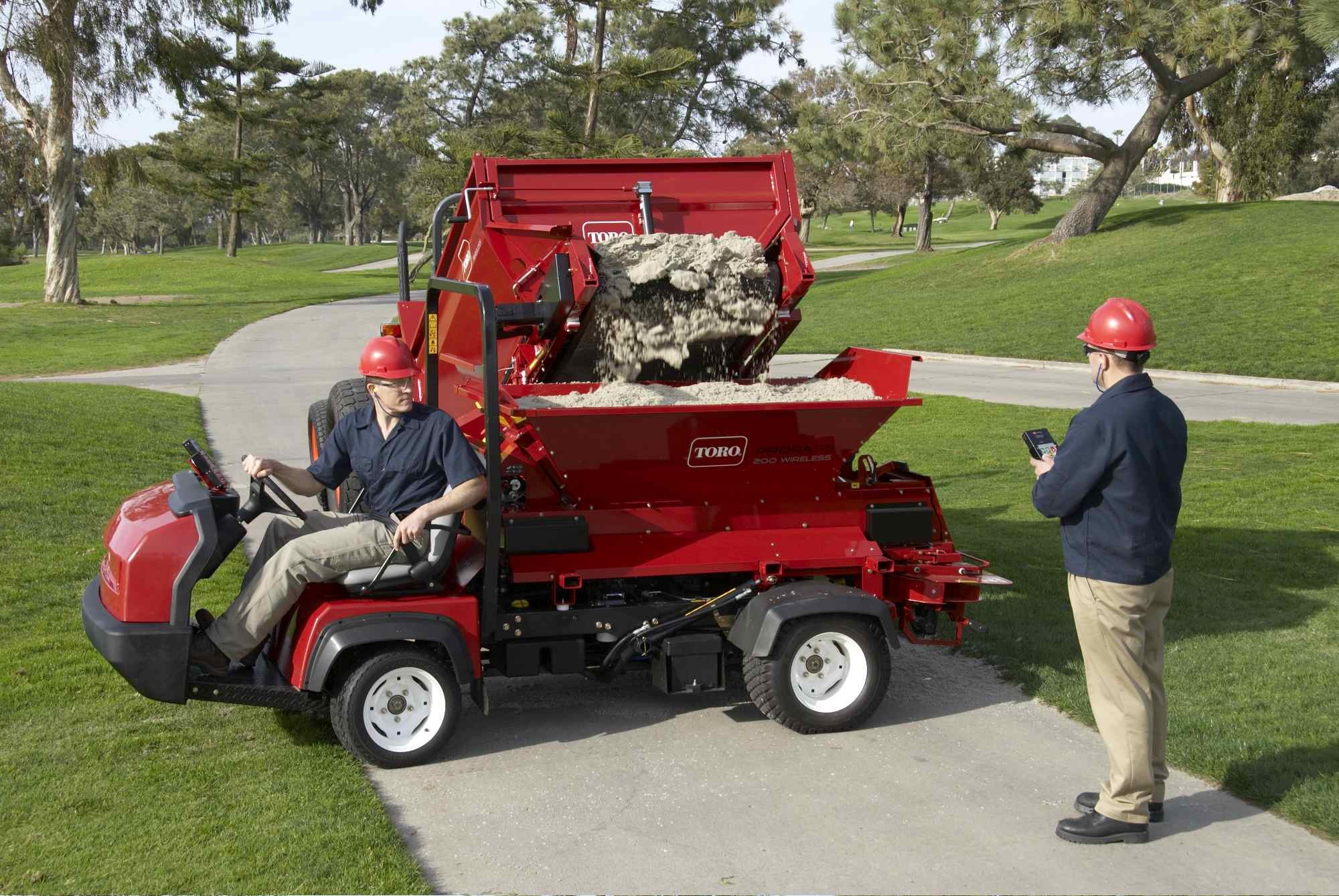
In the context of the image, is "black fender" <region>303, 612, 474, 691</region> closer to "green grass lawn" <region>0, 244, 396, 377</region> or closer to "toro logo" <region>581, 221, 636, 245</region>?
"toro logo" <region>581, 221, 636, 245</region>

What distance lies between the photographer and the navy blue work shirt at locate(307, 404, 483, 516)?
5.45 metres

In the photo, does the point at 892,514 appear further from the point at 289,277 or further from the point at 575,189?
the point at 289,277

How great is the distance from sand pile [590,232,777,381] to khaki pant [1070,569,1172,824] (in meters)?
2.74

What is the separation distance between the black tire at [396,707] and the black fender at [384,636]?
0.29 ft

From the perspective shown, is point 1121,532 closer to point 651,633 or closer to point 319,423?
point 651,633

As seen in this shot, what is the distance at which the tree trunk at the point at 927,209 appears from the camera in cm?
5340

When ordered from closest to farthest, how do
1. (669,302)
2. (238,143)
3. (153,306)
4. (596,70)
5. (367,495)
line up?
1. (367,495)
2. (669,302)
3. (153,306)
4. (596,70)
5. (238,143)

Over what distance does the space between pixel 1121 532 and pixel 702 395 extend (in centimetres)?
228

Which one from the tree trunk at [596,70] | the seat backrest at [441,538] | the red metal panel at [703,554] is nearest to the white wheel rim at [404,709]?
the seat backrest at [441,538]

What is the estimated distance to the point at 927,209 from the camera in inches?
2178

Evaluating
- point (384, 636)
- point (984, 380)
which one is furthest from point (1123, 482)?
point (984, 380)

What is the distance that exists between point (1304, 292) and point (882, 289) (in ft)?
44.9

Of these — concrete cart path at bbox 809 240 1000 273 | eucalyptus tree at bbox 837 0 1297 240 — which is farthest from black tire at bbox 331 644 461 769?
concrete cart path at bbox 809 240 1000 273

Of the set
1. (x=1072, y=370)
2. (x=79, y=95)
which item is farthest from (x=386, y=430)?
(x=79, y=95)
